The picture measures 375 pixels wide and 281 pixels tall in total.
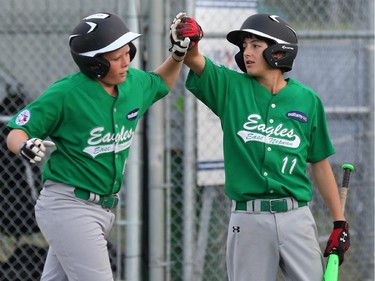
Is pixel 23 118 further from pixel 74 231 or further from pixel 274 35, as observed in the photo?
pixel 274 35

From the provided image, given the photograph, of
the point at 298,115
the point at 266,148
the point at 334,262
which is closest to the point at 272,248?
the point at 334,262

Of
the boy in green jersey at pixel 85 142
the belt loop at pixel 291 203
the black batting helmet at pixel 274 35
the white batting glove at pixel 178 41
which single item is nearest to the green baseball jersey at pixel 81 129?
the boy in green jersey at pixel 85 142

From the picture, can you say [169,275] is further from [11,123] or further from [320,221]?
[11,123]

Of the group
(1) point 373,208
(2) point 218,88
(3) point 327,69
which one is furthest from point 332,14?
(2) point 218,88

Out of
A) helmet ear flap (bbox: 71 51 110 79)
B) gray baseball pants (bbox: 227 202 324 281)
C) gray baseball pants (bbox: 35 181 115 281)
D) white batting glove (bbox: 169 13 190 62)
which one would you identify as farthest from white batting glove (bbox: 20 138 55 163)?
gray baseball pants (bbox: 227 202 324 281)

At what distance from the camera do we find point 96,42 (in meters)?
4.38

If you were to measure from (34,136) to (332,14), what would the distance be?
3.02 m

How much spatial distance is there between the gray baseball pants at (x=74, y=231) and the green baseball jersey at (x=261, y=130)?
0.74 meters

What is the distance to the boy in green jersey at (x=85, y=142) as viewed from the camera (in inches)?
169

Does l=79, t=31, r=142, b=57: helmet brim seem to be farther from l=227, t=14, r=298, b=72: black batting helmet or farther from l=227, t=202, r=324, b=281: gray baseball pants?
l=227, t=202, r=324, b=281: gray baseball pants

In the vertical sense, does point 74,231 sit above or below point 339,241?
above

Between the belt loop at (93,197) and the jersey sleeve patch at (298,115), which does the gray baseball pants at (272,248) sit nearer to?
the jersey sleeve patch at (298,115)

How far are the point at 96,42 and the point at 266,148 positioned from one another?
1029 mm

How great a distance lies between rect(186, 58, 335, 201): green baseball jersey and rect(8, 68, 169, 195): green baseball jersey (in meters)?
0.50
